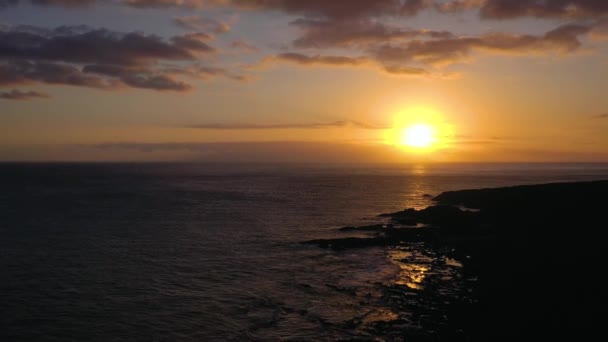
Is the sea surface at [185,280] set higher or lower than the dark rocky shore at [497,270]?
lower

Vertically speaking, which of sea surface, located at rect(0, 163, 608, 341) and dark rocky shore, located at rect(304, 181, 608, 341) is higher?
dark rocky shore, located at rect(304, 181, 608, 341)

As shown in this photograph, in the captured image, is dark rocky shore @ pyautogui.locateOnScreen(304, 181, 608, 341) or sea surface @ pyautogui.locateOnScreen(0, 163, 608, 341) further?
sea surface @ pyautogui.locateOnScreen(0, 163, 608, 341)

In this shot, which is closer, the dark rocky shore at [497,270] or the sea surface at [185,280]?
the dark rocky shore at [497,270]

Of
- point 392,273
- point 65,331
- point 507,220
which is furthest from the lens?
point 507,220

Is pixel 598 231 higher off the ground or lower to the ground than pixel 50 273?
higher

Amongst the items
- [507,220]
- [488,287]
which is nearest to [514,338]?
[488,287]

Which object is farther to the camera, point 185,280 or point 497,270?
point 185,280

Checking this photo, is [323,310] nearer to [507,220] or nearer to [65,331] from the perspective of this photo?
[65,331]

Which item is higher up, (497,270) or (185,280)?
(497,270)
